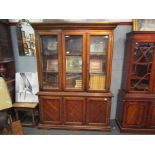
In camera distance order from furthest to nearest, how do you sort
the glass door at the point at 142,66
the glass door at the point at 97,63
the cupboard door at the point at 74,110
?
the cupboard door at the point at 74,110, the glass door at the point at 97,63, the glass door at the point at 142,66

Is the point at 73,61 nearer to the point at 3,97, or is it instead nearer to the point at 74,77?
the point at 74,77

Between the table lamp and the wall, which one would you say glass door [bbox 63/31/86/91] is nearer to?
the wall

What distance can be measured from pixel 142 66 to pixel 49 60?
1.70 metres

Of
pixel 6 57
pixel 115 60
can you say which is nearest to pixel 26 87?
pixel 6 57

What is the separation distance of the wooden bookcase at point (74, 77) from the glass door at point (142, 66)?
0.45m

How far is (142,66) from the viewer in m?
2.36

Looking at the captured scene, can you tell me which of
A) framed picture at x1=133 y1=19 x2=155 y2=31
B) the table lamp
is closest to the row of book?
framed picture at x1=133 y1=19 x2=155 y2=31

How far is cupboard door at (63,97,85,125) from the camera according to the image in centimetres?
245

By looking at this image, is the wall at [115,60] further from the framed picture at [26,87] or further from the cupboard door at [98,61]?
the cupboard door at [98,61]

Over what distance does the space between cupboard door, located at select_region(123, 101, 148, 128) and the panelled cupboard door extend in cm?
→ 133

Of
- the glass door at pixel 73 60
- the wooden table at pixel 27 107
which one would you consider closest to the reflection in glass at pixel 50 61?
the glass door at pixel 73 60

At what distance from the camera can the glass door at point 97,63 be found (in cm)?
235
